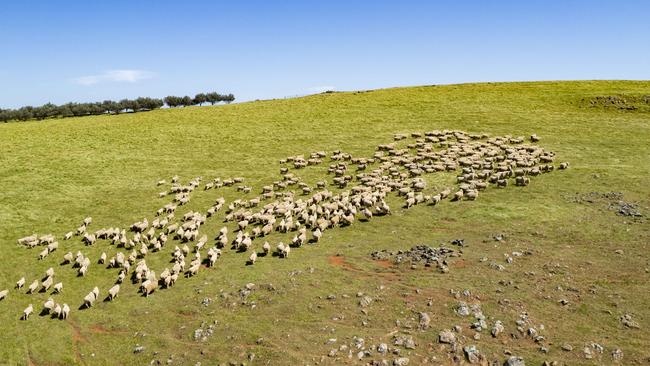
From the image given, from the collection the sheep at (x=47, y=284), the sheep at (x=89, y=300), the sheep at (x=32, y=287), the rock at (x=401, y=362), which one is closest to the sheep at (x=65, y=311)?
the sheep at (x=89, y=300)

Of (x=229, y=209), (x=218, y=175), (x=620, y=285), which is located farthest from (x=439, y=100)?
(x=620, y=285)

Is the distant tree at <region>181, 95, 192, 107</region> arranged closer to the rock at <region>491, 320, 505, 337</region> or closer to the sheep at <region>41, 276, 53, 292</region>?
the sheep at <region>41, 276, 53, 292</region>

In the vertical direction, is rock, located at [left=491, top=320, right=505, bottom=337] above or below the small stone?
above

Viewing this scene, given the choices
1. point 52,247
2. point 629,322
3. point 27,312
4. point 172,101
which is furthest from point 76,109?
point 629,322

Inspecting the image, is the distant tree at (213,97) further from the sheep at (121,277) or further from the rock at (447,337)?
the rock at (447,337)

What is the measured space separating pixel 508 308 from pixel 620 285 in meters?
4.76

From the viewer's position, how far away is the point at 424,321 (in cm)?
1509

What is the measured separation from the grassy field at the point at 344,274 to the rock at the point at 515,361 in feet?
0.75

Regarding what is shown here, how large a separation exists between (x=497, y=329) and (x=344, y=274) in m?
6.54

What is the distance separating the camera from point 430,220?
24672mm

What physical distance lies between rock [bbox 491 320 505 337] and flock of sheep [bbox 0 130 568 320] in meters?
9.94

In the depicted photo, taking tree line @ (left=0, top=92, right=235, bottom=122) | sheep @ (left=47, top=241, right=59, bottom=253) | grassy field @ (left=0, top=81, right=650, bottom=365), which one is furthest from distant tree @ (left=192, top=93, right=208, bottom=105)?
sheep @ (left=47, top=241, right=59, bottom=253)

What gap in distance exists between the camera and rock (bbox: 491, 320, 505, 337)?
1422 centimetres

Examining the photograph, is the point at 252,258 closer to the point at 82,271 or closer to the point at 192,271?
the point at 192,271
